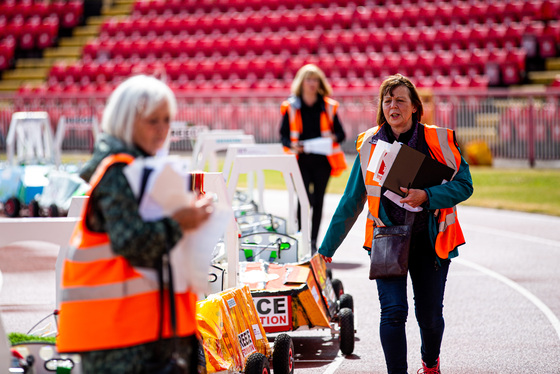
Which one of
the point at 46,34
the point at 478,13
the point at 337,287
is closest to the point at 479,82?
the point at 478,13

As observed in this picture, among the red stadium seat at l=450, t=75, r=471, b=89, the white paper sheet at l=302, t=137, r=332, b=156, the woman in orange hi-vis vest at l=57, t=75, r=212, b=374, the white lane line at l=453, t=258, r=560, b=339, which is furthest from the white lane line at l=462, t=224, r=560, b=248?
the red stadium seat at l=450, t=75, r=471, b=89

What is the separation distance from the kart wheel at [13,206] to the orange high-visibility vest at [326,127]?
20.5 ft

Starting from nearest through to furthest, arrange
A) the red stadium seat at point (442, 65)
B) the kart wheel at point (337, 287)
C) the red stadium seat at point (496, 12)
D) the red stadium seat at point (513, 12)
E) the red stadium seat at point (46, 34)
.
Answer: the kart wheel at point (337, 287) → the red stadium seat at point (442, 65) → the red stadium seat at point (513, 12) → the red stadium seat at point (496, 12) → the red stadium seat at point (46, 34)

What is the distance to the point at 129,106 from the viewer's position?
3080 millimetres

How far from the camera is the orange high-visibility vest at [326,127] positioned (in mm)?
10258

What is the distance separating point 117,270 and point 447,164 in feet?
8.42

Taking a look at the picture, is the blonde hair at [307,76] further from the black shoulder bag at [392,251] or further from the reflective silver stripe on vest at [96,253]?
the reflective silver stripe on vest at [96,253]

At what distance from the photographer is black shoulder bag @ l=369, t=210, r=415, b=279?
4.88 meters

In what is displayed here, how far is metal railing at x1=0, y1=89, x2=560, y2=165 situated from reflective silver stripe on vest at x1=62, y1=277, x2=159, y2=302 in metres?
15.0

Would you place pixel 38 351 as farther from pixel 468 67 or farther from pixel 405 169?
pixel 468 67

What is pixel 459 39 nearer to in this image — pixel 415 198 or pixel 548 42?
pixel 548 42

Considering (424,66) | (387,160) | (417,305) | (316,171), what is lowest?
(417,305)

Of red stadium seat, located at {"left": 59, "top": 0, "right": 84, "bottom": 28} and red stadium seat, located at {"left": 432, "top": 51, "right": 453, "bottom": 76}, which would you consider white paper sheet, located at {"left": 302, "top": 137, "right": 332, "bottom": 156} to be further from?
red stadium seat, located at {"left": 59, "top": 0, "right": 84, "bottom": 28}

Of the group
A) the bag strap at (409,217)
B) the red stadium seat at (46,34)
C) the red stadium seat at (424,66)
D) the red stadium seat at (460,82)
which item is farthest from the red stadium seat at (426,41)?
the bag strap at (409,217)
